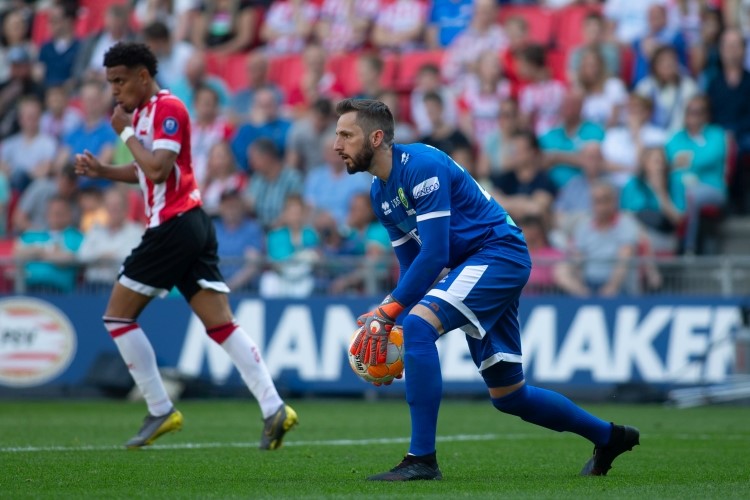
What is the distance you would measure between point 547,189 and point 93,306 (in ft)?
18.6

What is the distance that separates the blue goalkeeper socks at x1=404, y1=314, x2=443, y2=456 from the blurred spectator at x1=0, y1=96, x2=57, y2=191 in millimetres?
13317

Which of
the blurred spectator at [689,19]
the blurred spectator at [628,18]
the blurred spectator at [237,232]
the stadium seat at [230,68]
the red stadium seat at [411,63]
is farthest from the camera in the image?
the stadium seat at [230,68]

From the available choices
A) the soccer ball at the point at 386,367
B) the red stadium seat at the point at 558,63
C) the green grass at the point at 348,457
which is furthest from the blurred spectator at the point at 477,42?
the soccer ball at the point at 386,367

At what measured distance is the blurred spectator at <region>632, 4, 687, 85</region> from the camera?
17.3 meters

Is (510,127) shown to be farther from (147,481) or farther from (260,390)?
(147,481)

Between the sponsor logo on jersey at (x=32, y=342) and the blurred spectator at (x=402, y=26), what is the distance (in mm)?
7027

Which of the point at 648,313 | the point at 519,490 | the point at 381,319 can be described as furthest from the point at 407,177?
the point at 648,313

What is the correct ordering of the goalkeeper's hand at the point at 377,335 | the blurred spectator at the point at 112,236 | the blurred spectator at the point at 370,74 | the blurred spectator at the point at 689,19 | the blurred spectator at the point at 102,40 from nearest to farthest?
the goalkeeper's hand at the point at 377,335 < the blurred spectator at the point at 112,236 < the blurred spectator at the point at 689,19 < the blurred spectator at the point at 370,74 < the blurred spectator at the point at 102,40

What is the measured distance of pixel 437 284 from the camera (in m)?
7.16

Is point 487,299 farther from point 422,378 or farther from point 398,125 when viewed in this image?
point 398,125

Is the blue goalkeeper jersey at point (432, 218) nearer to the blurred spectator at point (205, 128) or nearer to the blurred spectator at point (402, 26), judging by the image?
the blurred spectator at point (205, 128)

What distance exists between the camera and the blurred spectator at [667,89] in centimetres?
→ 1644

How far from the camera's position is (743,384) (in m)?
14.0

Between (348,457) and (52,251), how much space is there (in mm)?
8673
